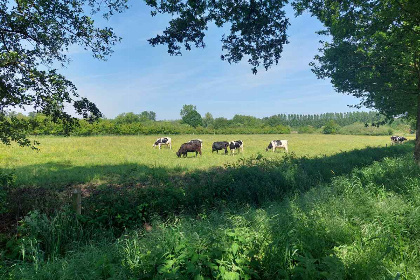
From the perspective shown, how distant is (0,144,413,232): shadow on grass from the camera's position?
6.04m

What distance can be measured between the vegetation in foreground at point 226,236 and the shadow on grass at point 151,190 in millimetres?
38

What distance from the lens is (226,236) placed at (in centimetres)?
379

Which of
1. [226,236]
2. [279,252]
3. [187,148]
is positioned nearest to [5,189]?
[226,236]

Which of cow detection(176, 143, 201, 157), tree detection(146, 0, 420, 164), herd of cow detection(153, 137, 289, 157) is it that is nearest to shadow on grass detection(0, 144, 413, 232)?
tree detection(146, 0, 420, 164)

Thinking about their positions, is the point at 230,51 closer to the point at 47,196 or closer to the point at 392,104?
the point at 47,196

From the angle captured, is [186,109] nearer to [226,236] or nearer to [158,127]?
[158,127]

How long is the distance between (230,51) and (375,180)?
7258 millimetres

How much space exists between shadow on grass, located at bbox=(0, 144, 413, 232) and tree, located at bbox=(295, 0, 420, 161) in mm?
5455

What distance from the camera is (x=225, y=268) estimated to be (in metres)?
2.96

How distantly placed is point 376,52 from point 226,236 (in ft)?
41.3

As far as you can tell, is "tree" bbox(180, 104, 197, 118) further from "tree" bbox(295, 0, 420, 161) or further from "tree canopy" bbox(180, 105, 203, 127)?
"tree" bbox(295, 0, 420, 161)

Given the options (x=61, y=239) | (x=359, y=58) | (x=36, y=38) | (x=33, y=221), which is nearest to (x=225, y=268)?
(x=61, y=239)

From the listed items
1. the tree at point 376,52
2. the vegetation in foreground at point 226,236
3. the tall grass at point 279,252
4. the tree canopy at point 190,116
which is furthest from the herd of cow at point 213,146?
the tree canopy at point 190,116

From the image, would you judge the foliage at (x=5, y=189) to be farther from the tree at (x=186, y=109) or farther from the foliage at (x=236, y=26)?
the tree at (x=186, y=109)
